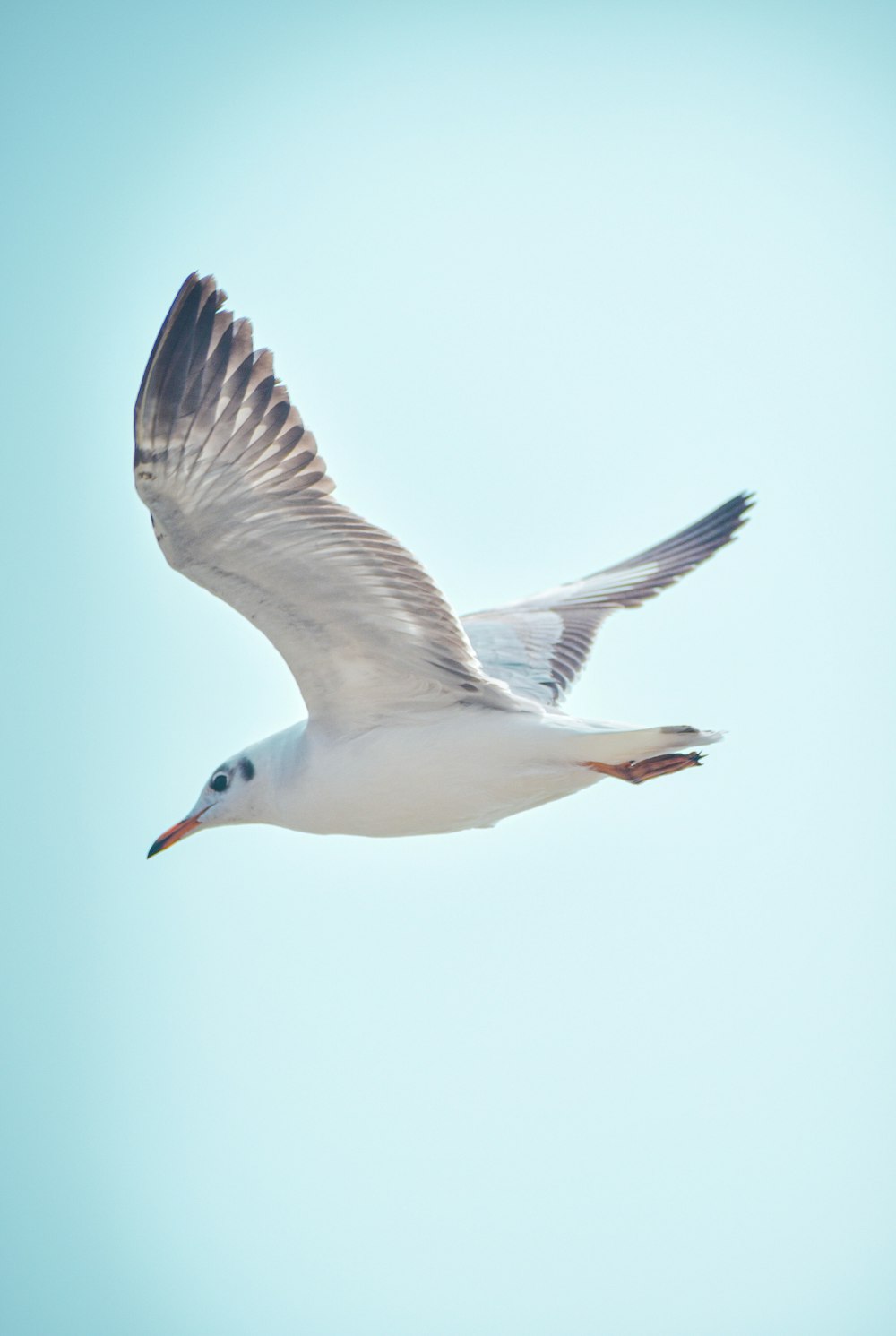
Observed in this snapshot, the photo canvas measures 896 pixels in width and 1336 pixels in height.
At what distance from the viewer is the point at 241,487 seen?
7.02 meters

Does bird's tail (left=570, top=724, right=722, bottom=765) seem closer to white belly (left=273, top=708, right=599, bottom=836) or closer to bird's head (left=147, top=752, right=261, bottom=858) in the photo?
white belly (left=273, top=708, right=599, bottom=836)

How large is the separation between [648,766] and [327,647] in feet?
4.98

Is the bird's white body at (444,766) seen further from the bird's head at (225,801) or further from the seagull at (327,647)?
the bird's head at (225,801)

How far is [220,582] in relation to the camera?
7309 mm

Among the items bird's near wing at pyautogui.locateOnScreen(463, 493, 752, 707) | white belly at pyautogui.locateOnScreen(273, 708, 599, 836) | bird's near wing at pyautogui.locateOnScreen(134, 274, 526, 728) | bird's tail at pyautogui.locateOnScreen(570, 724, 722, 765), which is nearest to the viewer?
bird's near wing at pyautogui.locateOnScreen(134, 274, 526, 728)

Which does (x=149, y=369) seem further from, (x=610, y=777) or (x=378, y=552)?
(x=610, y=777)

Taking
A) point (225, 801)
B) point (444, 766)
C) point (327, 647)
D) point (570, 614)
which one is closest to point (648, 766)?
point (444, 766)

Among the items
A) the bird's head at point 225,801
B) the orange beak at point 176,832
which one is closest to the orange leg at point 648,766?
the bird's head at point 225,801

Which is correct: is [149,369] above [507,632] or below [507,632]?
above

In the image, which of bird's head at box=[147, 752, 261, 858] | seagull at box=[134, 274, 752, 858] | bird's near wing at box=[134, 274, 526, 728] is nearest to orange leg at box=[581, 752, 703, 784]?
seagull at box=[134, 274, 752, 858]

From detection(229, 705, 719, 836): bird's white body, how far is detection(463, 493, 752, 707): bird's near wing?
44.6 inches

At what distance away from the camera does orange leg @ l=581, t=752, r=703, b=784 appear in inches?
315

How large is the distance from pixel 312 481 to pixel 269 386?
0.41m

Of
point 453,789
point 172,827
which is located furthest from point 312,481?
point 172,827
